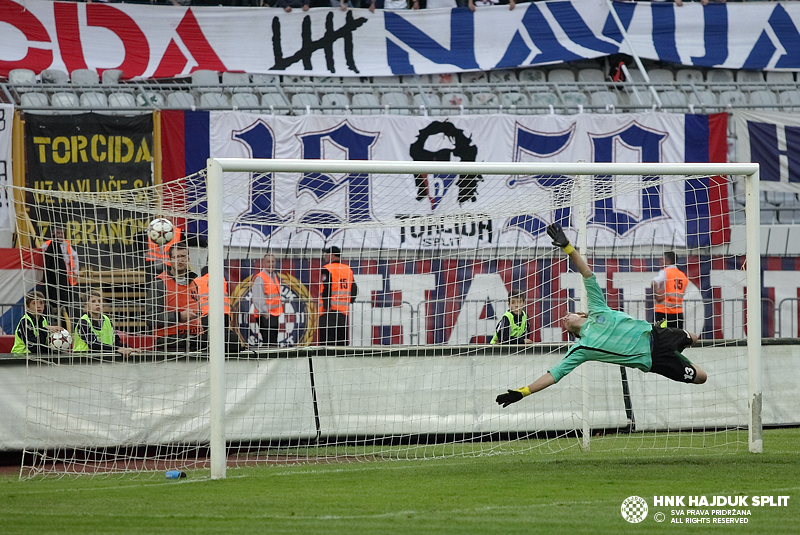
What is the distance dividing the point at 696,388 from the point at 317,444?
4431mm

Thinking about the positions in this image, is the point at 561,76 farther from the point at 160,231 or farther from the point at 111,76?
the point at 160,231

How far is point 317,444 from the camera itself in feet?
31.5

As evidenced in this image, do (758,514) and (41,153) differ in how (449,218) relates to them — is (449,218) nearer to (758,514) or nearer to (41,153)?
(758,514)

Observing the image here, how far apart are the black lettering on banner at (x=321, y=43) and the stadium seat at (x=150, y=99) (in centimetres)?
290

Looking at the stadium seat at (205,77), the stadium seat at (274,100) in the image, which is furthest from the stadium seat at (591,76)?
the stadium seat at (205,77)

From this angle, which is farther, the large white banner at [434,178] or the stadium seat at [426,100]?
the stadium seat at [426,100]

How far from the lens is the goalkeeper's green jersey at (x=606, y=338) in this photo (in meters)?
8.07

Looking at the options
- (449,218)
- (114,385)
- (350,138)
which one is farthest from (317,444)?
(350,138)

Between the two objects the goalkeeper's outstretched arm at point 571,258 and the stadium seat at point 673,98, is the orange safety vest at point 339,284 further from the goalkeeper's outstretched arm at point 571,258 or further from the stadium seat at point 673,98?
the stadium seat at point 673,98

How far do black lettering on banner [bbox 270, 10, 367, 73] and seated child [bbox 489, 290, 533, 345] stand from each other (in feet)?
28.0

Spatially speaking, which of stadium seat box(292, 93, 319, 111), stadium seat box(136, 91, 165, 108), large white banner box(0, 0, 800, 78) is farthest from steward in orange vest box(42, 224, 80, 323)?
large white banner box(0, 0, 800, 78)

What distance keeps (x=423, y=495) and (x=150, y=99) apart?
454 inches

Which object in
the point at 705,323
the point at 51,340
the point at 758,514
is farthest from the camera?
the point at 705,323

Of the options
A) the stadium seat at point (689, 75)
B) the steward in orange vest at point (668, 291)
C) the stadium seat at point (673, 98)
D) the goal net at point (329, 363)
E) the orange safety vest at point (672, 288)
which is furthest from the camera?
the stadium seat at point (689, 75)
